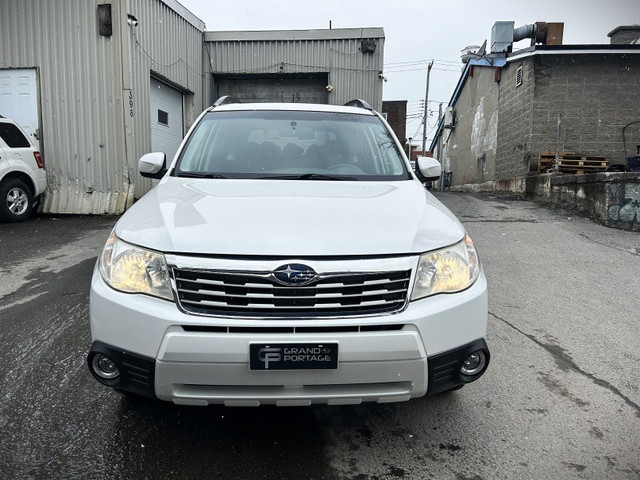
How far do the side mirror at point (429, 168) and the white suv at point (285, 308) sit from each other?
127 cm

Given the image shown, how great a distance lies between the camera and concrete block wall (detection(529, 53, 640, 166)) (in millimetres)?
11828

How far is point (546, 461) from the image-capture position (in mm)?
2193

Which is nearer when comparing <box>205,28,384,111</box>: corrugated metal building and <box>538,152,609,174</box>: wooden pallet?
<box>538,152,609,174</box>: wooden pallet

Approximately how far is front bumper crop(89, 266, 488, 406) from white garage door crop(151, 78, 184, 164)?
30.3 ft

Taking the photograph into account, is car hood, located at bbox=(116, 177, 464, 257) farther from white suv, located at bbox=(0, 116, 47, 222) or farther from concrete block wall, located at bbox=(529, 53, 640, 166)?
concrete block wall, located at bbox=(529, 53, 640, 166)

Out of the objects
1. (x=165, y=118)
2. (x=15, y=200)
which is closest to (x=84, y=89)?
(x=165, y=118)

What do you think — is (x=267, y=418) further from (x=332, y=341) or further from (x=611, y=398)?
(x=611, y=398)

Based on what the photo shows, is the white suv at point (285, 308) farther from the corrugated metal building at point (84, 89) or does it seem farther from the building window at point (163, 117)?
the building window at point (163, 117)

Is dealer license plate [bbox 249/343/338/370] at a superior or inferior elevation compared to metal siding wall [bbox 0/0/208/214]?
inferior

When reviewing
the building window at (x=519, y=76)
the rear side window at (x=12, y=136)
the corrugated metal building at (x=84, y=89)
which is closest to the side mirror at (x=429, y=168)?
the corrugated metal building at (x=84, y=89)

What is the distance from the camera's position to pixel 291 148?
3314mm

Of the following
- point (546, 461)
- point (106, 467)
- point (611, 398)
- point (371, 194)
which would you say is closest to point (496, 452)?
point (546, 461)

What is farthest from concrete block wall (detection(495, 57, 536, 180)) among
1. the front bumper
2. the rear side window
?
the front bumper

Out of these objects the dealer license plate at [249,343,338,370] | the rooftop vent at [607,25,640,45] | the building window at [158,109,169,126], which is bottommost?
the dealer license plate at [249,343,338,370]
